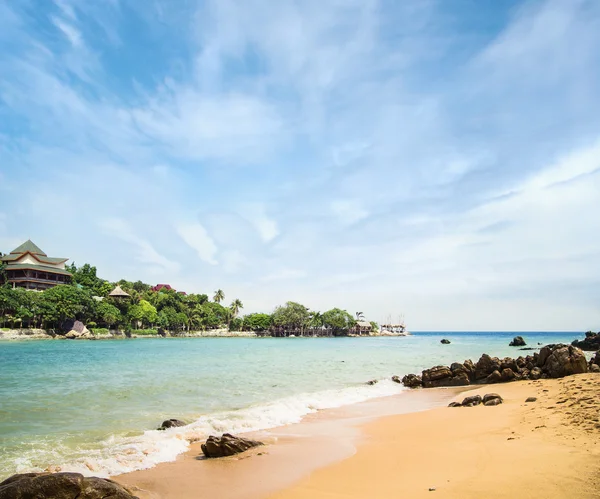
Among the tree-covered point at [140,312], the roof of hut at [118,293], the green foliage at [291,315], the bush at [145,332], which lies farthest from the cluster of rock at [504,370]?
the green foliage at [291,315]

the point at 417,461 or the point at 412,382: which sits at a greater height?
the point at 417,461

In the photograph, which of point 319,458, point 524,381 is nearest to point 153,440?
point 319,458

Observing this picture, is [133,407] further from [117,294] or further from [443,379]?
[117,294]

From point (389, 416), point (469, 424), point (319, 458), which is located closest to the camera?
point (319, 458)

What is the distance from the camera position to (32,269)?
8806 cm

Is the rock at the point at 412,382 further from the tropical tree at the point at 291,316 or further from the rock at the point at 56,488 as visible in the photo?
the tropical tree at the point at 291,316

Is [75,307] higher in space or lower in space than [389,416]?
higher

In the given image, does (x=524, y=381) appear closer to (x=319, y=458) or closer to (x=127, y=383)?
(x=319, y=458)

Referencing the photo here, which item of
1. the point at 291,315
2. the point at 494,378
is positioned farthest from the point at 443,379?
the point at 291,315

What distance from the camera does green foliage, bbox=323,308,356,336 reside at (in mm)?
142125

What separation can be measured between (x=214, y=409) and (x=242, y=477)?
23.7 feet

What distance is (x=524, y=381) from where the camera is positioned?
17.9 metres

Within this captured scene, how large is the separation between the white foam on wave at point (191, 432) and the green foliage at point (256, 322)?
390 feet

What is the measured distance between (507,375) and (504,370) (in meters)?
0.28
